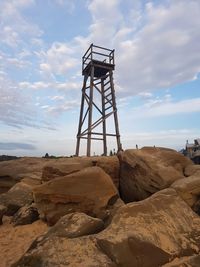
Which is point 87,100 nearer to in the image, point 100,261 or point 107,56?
point 107,56

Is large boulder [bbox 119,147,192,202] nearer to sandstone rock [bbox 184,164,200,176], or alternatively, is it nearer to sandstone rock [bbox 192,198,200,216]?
sandstone rock [bbox 184,164,200,176]

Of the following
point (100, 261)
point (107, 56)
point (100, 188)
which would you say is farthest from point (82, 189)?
point (107, 56)

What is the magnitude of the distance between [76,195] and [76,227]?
2.41m

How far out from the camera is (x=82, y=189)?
7.29 metres

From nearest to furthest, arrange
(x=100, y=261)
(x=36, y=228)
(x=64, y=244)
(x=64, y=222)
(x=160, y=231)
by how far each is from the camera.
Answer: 1. (x=100, y=261)
2. (x=64, y=244)
3. (x=160, y=231)
4. (x=64, y=222)
5. (x=36, y=228)

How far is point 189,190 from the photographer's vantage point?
6863mm

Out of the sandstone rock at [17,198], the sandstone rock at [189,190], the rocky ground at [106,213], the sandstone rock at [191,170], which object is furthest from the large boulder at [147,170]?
the sandstone rock at [17,198]

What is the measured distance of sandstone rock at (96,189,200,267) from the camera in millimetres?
4090

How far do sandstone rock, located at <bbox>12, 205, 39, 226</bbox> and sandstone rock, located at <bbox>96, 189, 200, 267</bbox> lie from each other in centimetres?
370

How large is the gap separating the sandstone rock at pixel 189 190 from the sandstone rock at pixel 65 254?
3176 millimetres

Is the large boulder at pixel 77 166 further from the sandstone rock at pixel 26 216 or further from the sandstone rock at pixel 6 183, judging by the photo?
the sandstone rock at pixel 6 183

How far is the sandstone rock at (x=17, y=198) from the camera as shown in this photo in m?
9.25

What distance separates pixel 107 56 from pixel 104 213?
12.0 metres

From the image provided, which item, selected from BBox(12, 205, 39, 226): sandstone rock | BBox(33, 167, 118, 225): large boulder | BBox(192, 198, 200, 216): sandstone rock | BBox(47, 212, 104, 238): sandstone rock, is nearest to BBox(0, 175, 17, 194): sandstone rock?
BBox(12, 205, 39, 226): sandstone rock
